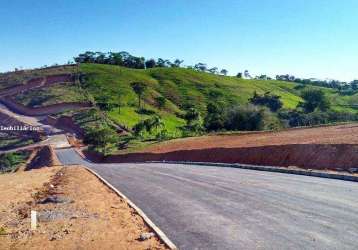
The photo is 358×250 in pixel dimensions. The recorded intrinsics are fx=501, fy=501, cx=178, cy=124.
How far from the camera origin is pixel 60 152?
75.1 m

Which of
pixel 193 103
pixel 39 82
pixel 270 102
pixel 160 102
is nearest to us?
pixel 270 102

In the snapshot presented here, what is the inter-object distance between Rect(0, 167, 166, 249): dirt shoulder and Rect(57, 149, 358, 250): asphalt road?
76 centimetres

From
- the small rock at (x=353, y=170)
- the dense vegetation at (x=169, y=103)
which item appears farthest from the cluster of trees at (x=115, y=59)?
the small rock at (x=353, y=170)

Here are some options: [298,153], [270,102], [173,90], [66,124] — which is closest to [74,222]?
[298,153]

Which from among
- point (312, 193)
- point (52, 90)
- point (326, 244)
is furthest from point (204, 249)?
point (52, 90)

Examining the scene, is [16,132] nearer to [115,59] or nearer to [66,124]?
[66,124]

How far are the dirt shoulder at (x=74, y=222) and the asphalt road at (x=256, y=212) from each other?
0.76 m

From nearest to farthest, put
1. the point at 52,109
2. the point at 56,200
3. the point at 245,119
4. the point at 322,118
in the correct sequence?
1. the point at 56,200
2. the point at 245,119
3. the point at 322,118
4. the point at 52,109

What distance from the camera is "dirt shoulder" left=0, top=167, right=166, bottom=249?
10906 millimetres

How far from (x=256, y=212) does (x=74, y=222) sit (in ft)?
15.8

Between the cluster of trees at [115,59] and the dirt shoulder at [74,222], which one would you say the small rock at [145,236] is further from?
the cluster of trees at [115,59]

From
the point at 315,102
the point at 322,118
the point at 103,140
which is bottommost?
the point at 103,140

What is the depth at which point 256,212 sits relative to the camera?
12.9m

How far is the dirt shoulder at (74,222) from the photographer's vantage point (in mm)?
10906
